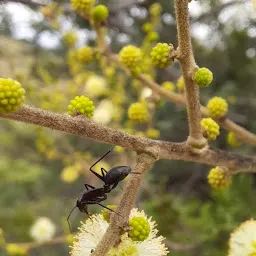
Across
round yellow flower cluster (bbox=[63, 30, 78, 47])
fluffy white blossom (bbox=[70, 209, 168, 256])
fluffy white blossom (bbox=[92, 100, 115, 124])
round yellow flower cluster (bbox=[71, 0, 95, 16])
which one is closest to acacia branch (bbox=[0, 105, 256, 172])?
fluffy white blossom (bbox=[70, 209, 168, 256])

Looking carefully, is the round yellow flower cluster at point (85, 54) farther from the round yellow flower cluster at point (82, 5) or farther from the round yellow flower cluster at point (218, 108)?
the round yellow flower cluster at point (218, 108)

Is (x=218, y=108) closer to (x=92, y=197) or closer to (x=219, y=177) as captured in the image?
(x=219, y=177)

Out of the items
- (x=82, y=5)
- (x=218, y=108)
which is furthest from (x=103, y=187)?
(x=82, y=5)

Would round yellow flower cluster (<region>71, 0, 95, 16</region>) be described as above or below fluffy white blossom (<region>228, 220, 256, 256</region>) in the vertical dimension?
above

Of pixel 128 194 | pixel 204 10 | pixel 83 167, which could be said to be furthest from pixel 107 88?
pixel 128 194

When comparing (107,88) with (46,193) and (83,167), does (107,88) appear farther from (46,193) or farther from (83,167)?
(46,193)

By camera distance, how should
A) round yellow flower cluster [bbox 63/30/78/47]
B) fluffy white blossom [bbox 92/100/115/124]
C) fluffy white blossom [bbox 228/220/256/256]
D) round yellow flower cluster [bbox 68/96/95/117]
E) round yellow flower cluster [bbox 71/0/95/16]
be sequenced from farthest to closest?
1. fluffy white blossom [bbox 92/100/115/124]
2. round yellow flower cluster [bbox 63/30/78/47]
3. round yellow flower cluster [bbox 71/0/95/16]
4. fluffy white blossom [bbox 228/220/256/256]
5. round yellow flower cluster [bbox 68/96/95/117]

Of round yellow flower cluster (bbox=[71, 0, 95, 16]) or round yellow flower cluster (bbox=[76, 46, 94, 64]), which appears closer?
round yellow flower cluster (bbox=[71, 0, 95, 16])

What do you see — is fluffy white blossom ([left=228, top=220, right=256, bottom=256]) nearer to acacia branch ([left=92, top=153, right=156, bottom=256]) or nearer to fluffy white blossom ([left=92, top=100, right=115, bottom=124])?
acacia branch ([left=92, top=153, right=156, bottom=256])
